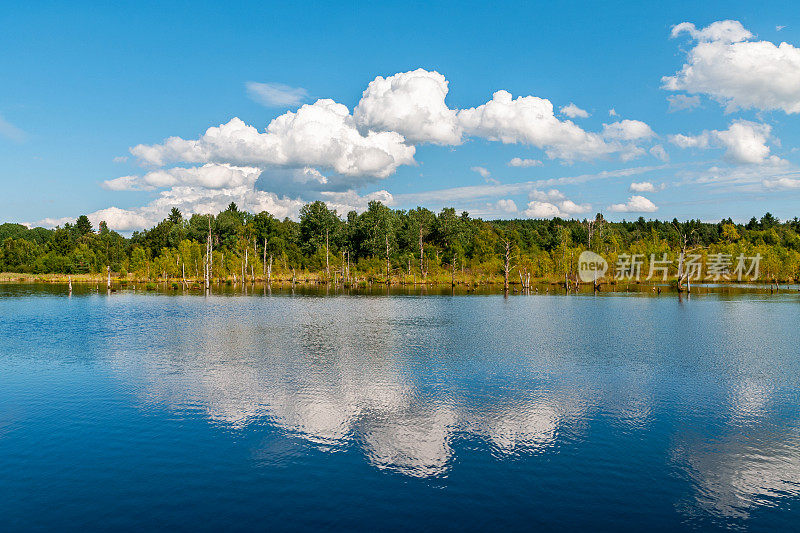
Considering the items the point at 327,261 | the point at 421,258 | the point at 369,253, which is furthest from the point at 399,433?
the point at 369,253

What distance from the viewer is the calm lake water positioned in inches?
691

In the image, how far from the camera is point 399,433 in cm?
2436

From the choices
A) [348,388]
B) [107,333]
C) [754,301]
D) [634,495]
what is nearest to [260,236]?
[107,333]

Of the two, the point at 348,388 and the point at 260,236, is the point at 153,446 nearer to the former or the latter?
the point at 348,388

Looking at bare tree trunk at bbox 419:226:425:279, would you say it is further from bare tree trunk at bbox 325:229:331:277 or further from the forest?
bare tree trunk at bbox 325:229:331:277

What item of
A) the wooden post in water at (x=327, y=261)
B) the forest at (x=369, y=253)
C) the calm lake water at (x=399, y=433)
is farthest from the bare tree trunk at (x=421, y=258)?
the calm lake water at (x=399, y=433)

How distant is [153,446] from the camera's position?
902 inches

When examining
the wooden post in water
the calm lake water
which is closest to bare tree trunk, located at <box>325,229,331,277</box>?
the wooden post in water

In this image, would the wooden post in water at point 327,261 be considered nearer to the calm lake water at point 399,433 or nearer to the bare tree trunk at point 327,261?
the bare tree trunk at point 327,261

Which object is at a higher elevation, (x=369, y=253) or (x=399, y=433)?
(x=369, y=253)

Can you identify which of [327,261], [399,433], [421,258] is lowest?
[399,433]

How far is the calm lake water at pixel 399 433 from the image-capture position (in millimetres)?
17547

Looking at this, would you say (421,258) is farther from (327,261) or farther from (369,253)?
(327,261)

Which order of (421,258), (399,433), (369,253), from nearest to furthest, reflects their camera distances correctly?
(399,433) → (421,258) → (369,253)
